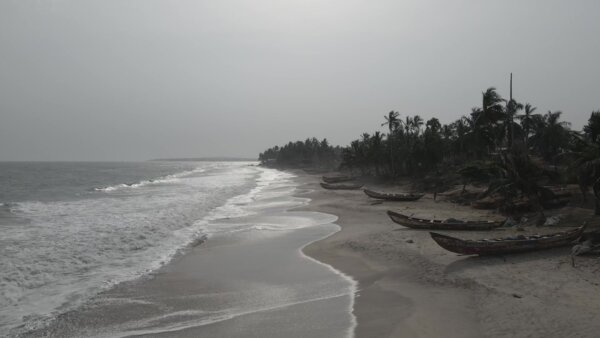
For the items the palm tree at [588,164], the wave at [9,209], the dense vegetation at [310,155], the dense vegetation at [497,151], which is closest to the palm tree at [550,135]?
the dense vegetation at [497,151]

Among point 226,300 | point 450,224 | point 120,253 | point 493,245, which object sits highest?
point 493,245

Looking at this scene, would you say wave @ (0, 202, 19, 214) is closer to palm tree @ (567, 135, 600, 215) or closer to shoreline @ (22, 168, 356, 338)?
shoreline @ (22, 168, 356, 338)

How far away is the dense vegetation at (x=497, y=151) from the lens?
2028cm

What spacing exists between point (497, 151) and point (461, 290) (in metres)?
37.0

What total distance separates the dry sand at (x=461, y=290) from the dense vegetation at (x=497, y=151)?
17.9 feet

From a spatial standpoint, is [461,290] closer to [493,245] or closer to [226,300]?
[493,245]

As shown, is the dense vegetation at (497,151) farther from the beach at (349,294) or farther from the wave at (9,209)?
the wave at (9,209)

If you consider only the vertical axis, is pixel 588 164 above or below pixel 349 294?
above

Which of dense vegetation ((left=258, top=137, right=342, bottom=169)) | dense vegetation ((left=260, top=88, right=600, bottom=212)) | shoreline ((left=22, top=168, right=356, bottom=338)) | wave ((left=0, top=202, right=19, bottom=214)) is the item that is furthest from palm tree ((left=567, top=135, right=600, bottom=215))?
dense vegetation ((left=258, top=137, right=342, bottom=169))

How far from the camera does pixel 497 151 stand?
43.3 m

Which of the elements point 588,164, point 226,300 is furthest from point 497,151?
point 226,300

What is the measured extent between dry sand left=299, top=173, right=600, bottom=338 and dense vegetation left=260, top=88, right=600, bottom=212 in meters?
5.47

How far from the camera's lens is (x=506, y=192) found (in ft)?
74.6

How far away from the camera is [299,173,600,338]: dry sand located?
8398 millimetres
